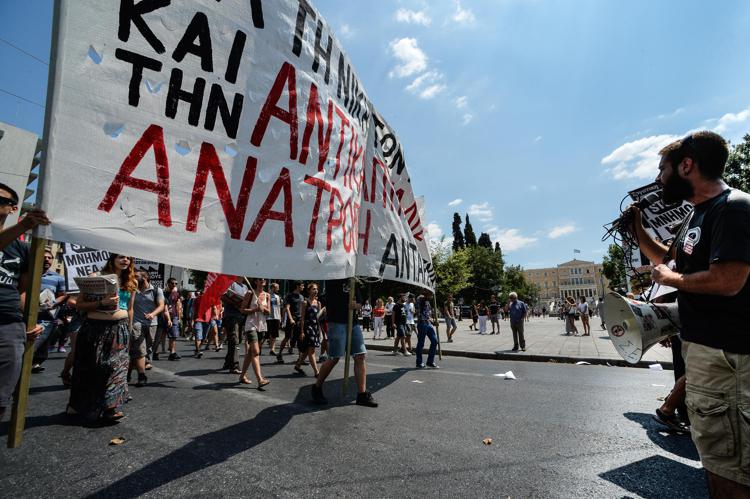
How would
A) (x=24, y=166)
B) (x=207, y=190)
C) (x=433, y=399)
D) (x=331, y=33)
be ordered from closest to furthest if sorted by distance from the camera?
1. (x=207, y=190)
2. (x=331, y=33)
3. (x=433, y=399)
4. (x=24, y=166)

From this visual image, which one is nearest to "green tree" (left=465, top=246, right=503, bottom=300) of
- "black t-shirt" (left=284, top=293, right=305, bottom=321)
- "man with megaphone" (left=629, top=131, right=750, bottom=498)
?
"black t-shirt" (left=284, top=293, right=305, bottom=321)

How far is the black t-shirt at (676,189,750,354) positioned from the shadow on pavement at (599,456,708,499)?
4.45 ft

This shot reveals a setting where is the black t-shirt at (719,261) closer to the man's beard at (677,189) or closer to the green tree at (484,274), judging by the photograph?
the man's beard at (677,189)

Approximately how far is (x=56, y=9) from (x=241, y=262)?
157cm

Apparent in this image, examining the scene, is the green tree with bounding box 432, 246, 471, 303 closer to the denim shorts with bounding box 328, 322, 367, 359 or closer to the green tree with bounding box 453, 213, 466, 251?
the green tree with bounding box 453, 213, 466, 251

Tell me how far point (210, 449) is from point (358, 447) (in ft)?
4.03

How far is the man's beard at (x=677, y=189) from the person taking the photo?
Result: 1.94m

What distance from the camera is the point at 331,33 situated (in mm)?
3699

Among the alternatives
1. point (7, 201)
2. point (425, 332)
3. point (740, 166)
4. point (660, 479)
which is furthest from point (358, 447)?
point (740, 166)

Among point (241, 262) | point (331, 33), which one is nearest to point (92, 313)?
point (241, 262)

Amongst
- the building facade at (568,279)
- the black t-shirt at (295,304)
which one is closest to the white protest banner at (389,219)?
the black t-shirt at (295,304)

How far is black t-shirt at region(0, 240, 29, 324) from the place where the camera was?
7.46ft

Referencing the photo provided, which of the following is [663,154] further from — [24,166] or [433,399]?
[24,166]

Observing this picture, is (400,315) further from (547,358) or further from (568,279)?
(568,279)
